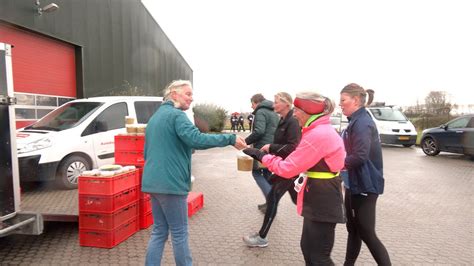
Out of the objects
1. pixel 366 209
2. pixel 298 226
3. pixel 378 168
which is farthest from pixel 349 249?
pixel 298 226

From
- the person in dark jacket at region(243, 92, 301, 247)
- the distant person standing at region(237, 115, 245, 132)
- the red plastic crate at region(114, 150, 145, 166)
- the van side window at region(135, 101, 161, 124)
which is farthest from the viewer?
the distant person standing at region(237, 115, 245, 132)

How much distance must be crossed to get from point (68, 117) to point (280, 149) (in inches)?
223

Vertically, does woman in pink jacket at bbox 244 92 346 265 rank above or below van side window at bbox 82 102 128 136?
below

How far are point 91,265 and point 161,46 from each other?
23.2 metres

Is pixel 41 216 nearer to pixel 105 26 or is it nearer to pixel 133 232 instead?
pixel 133 232

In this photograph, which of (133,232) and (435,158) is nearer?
(133,232)

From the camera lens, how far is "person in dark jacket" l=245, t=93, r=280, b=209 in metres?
5.07

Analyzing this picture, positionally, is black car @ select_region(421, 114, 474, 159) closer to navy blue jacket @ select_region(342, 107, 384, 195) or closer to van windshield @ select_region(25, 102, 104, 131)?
navy blue jacket @ select_region(342, 107, 384, 195)

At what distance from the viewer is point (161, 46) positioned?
2550 cm

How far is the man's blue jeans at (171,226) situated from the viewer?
3.19 metres

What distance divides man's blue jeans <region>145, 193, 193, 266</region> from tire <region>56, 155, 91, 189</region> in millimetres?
4579

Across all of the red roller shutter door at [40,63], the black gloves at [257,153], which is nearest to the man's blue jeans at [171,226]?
the black gloves at [257,153]

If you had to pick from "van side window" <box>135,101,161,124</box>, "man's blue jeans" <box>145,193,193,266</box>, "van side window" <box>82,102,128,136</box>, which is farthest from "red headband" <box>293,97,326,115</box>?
"van side window" <box>135,101,161,124</box>

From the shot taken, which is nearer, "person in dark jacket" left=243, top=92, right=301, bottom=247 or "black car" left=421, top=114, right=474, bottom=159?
"person in dark jacket" left=243, top=92, right=301, bottom=247
